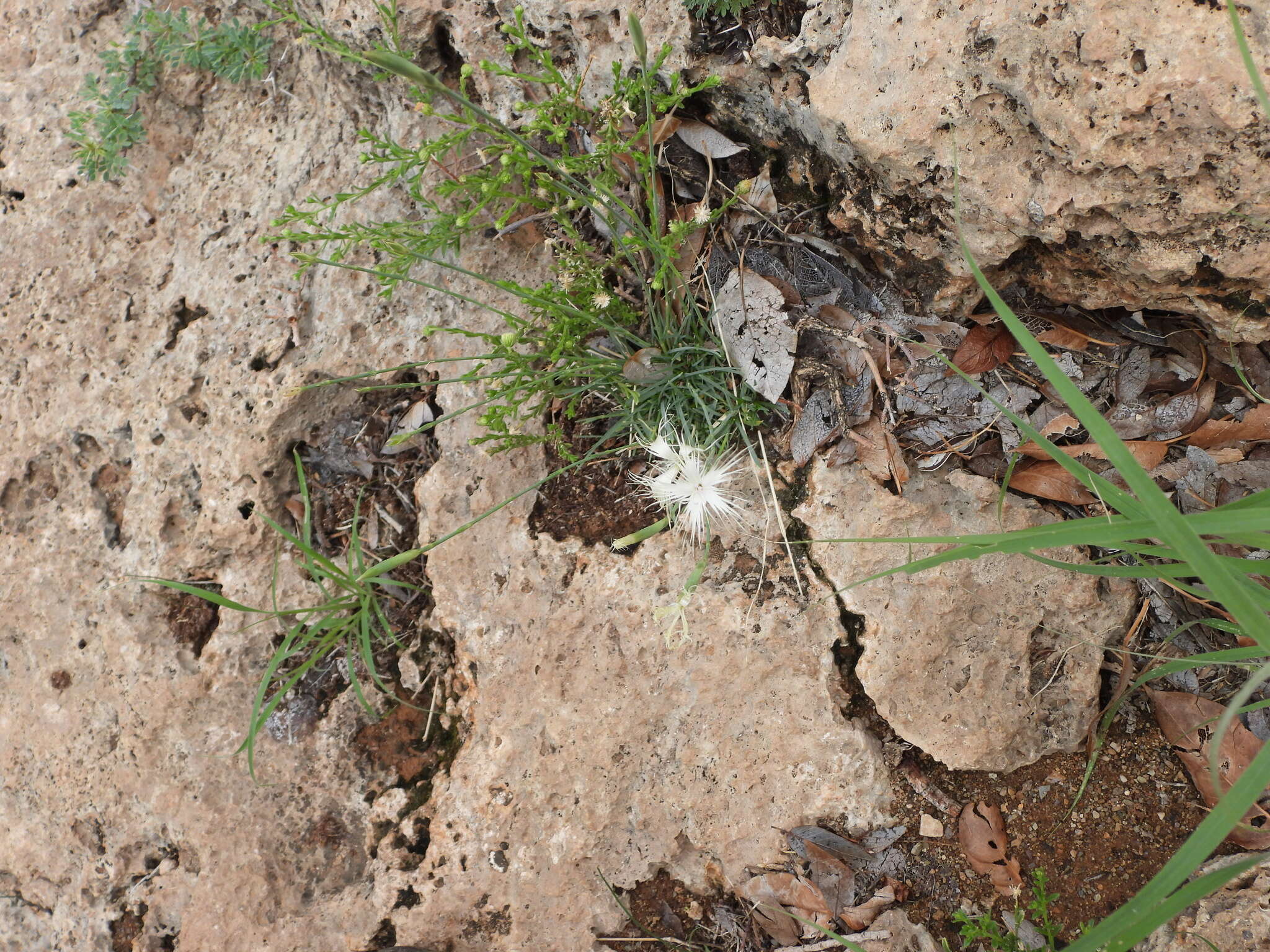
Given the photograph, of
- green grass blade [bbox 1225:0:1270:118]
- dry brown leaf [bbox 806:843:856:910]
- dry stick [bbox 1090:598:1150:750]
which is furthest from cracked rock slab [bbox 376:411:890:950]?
green grass blade [bbox 1225:0:1270:118]

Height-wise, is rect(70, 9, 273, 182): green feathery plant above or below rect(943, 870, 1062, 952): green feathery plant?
above

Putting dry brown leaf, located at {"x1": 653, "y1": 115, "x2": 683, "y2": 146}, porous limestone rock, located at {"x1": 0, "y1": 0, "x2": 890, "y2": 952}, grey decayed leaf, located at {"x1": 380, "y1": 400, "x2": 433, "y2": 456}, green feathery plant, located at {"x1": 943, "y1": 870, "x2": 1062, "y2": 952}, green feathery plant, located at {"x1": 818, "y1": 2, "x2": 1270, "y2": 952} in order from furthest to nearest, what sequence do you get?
grey decayed leaf, located at {"x1": 380, "y1": 400, "x2": 433, "y2": 456}
dry brown leaf, located at {"x1": 653, "y1": 115, "x2": 683, "y2": 146}
porous limestone rock, located at {"x1": 0, "y1": 0, "x2": 890, "y2": 952}
green feathery plant, located at {"x1": 943, "y1": 870, "x2": 1062, "y2": 952}
green feathery plant, located at {"x1": 818, "y1": 2, "x2": 1270, "y2": 952}

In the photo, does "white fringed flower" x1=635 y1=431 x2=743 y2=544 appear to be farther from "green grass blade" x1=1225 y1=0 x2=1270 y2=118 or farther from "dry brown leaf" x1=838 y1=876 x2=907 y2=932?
"green grass blade" x1=1225 y1=0 x2=1270 y2=118

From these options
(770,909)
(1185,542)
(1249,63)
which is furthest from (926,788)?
(1249,63)

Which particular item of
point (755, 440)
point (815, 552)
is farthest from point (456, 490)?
point (815, 552)

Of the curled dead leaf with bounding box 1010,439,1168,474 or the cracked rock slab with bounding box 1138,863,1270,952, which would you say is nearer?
the cracked rock slab with bounding box 1138,863,1270,952

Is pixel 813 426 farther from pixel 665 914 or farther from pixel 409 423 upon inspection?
pixel 665 914

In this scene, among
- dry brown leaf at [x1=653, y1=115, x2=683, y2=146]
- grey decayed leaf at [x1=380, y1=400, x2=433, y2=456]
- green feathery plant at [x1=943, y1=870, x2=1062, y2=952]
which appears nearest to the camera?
green feathery plant at [x1=943, y1=870, x2=1062, y2=952]
